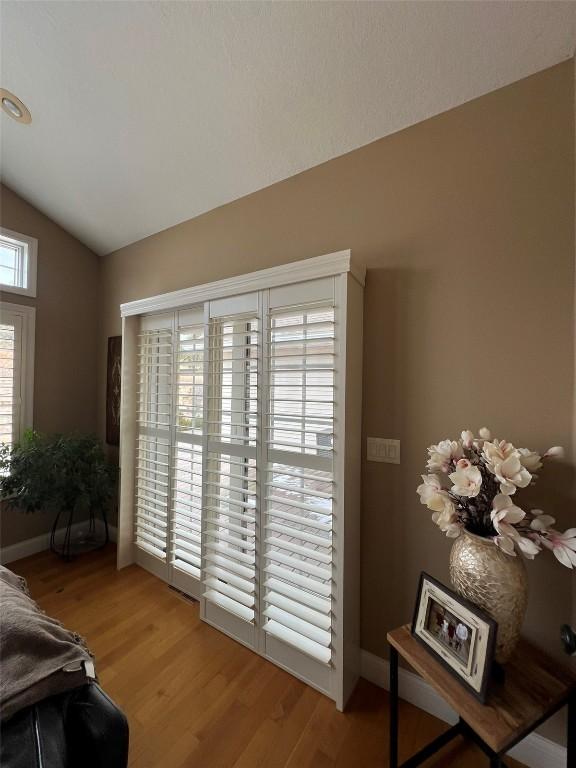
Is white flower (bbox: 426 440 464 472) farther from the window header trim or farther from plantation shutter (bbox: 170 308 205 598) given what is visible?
plantation shutter (bbox: 170 308 205 598)

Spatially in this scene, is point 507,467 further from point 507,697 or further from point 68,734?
point 68,734

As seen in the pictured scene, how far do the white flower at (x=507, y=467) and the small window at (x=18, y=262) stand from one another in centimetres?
340

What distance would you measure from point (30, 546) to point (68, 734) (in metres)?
2.62

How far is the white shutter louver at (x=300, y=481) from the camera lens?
1.44 m

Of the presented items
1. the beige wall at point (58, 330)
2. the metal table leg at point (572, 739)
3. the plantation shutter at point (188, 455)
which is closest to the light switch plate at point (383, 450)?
the metal table leg at point (572, 739)

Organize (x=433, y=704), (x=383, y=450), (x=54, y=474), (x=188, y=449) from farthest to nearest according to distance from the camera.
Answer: (x=54, y=474) → (x=188, y=449) → (x=383, y=450) → (x=433, y=704)

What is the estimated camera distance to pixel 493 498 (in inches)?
41.6

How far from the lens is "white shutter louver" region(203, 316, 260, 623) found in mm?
1689

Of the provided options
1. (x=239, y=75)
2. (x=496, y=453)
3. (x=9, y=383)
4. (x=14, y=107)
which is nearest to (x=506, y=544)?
(x=496, y=453)

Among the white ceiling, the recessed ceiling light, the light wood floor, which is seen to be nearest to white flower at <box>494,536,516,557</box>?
the light wood floor

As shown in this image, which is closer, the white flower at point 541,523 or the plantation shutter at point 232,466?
the white flower at point 541,523

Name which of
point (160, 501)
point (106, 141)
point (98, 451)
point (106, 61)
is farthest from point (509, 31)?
point (98, 451)

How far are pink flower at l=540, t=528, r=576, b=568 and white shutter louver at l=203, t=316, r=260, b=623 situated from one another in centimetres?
121

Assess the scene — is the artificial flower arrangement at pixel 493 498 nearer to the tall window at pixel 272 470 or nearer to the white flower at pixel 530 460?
the white flower at pixel 530 460
